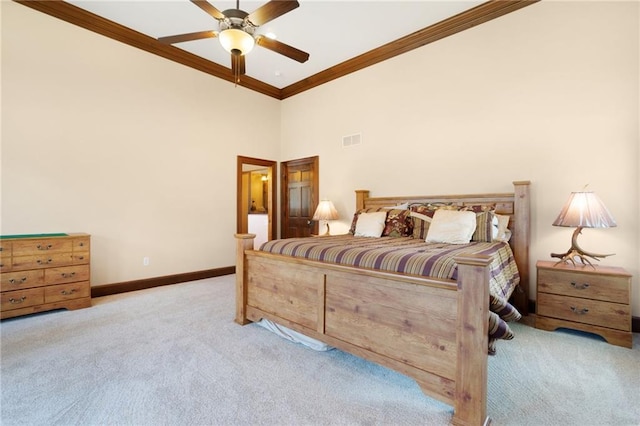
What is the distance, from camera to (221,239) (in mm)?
4930

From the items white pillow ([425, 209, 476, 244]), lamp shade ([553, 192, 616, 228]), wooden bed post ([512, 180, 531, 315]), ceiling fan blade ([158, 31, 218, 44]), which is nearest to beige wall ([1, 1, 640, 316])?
wooden bed post ([512, 180, 531, 315])

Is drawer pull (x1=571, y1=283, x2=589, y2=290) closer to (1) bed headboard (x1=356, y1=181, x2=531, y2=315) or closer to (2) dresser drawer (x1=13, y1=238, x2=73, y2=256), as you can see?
(1) bed headboard (x1=356, y1=181, x2=531, y2=315)

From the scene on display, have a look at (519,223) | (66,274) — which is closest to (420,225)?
(519,223)

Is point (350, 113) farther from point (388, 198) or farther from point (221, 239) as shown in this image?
point (221, 239)

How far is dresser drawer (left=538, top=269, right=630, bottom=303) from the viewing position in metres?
2.31

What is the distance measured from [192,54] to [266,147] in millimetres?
1902

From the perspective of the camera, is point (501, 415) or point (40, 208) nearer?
point (501, 415)

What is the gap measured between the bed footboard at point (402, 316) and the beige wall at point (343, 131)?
2253mm

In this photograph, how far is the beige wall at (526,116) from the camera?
2.67 m

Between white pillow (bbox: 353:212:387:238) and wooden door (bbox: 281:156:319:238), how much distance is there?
1.74 meters

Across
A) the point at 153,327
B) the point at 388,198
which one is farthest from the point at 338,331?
the point at 388,198

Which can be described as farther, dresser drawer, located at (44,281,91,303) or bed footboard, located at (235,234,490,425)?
dresser drawer, located at (44,281,91,303)

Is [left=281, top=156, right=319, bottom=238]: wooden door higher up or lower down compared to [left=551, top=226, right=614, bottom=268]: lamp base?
higher up

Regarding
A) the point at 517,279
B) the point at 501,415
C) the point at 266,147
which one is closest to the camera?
the point at 501,415
